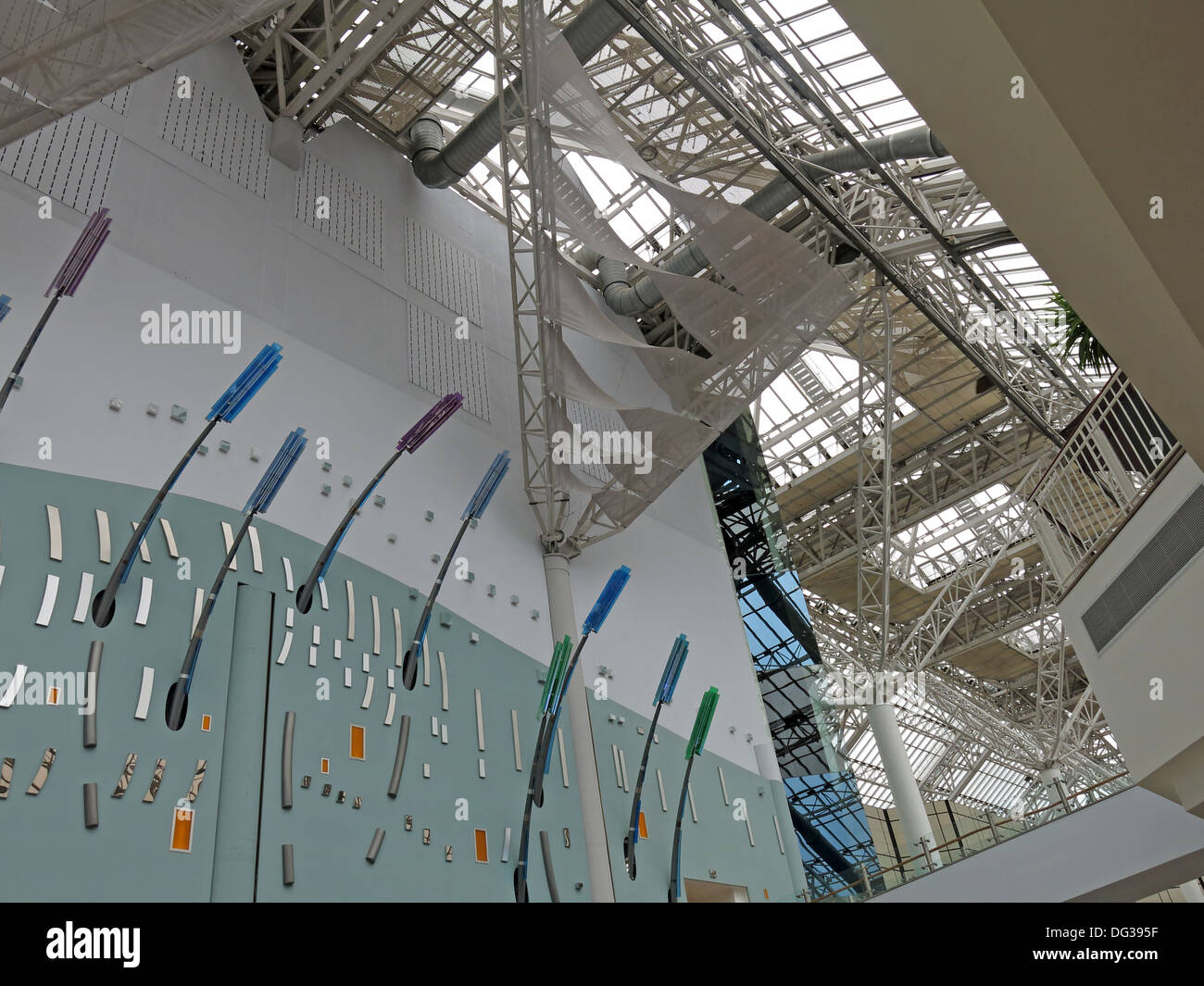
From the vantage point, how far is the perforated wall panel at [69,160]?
34.9ft

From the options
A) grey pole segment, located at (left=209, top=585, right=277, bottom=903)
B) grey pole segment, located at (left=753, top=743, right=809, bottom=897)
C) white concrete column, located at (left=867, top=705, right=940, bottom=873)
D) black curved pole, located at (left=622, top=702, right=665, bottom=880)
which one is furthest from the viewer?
white concrete column, located at (left=867, top=705, right=940, bottom=873)

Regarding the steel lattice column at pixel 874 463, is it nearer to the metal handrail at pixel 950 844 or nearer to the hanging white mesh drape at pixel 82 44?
the metal handrail at pixel 950 844

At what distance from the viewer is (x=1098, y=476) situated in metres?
10.1

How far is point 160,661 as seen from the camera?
8922 mm

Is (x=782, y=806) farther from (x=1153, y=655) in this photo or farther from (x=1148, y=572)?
(x=1148, y=572)

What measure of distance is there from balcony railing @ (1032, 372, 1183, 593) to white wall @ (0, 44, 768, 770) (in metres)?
6.34

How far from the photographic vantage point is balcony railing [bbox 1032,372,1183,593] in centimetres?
902

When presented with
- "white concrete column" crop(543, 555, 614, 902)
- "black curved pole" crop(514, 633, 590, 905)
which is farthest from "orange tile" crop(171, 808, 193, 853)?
"white concrete column" crop(543, 555, 614, 902)

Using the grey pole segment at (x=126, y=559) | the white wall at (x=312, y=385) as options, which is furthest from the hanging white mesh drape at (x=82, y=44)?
the grey pole segment at (x=126, y=559)

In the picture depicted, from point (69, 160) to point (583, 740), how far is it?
926 centimetres

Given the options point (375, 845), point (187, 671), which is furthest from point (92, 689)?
point (375, 845)

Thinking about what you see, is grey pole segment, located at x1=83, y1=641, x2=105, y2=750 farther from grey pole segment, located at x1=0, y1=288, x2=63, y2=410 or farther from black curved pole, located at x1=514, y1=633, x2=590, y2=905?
black curved pole, located at x1=514, y1=633, x2=590, y2=905

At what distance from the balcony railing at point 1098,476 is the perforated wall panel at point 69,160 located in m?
11.0
